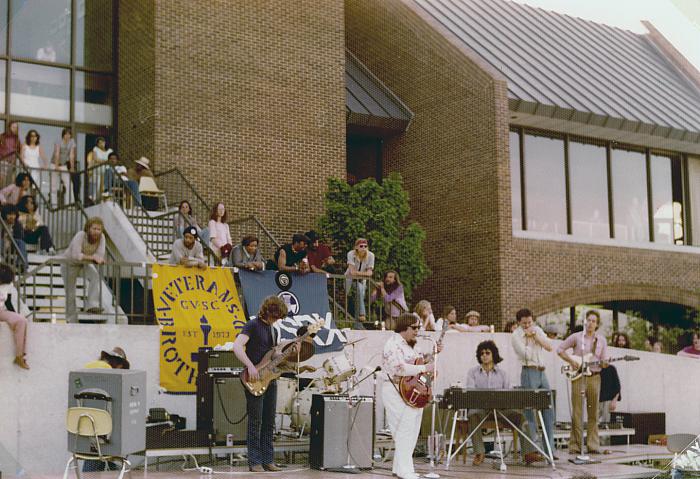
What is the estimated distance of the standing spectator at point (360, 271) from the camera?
17484 millimetres

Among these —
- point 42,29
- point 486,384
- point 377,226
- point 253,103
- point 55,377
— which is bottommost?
point 486,384

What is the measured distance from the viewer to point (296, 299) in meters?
16.0

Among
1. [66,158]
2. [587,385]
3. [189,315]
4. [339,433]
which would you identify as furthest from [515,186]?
[339,433]

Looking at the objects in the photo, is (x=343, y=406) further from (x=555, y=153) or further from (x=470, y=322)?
(x=555, y=153)

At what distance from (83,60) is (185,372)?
10784 mm

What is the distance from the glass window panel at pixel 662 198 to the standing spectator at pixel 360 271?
1239 cm

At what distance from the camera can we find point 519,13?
A: 28.9 m

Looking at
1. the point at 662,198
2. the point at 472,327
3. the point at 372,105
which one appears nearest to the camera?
the point at 472,327

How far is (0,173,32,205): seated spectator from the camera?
1716 centimetres

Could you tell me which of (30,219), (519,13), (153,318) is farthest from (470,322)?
(519,13)

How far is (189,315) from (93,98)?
959 centimetres

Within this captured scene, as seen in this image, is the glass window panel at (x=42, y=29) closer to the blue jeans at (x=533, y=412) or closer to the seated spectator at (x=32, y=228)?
the seated spectator at (x=32, y=228)

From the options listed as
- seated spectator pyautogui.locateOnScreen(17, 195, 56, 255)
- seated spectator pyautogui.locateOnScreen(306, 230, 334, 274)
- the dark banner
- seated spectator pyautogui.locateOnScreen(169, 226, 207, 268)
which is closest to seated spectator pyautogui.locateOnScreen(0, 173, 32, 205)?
seated spectator pyautogui.locateOnScreen(17, 195, 56, 255)

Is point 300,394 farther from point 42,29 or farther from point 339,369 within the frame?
point 42,29
